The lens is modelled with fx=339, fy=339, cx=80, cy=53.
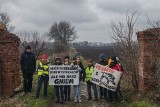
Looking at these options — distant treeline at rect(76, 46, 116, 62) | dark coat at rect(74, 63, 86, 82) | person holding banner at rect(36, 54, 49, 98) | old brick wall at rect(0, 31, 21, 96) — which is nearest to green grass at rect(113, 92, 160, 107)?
dark coat at rect(74, 63, 86, 82)

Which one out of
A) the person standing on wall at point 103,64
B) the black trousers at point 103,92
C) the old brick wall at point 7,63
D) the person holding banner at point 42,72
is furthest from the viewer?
the old brick wall at point 7,63

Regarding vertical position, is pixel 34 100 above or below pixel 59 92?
below

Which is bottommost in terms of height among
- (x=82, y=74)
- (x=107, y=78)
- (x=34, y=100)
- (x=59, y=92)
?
(x=34, y=100)

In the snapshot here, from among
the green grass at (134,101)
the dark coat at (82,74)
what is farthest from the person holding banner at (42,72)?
the green grass at (134,101)

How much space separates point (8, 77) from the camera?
15.2 m

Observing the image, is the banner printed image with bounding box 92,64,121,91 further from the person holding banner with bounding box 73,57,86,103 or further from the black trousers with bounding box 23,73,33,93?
the black trousers with bounding box 23,73,33,93

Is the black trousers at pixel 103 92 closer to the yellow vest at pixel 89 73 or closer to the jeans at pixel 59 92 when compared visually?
the yellow vest at pixel 89 73

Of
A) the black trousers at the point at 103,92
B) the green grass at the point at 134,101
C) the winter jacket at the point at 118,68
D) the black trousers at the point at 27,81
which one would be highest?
the winter jacket at the point at 118,68

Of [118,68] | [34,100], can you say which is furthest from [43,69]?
[118,68]

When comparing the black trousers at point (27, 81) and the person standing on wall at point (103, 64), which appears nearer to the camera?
the person standing on wall at point (103, 64)

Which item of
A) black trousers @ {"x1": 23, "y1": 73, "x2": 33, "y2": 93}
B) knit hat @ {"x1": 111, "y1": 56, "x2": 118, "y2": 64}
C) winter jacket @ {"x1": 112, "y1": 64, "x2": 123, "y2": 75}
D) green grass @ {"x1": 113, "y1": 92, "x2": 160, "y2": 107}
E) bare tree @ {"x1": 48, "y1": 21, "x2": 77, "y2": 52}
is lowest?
green grass @ {"x1": 113, "y1": 92, "x2": 160, "y2": 107}

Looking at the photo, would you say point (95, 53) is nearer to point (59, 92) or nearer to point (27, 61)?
point (27, 61)

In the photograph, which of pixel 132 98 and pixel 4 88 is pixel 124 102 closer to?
pixel 132 98

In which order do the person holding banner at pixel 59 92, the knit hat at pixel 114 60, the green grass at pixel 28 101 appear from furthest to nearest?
the knit hat at pixel 114 60
the person holding banner at pixel 59 92
the green grass at pixel 28 101
